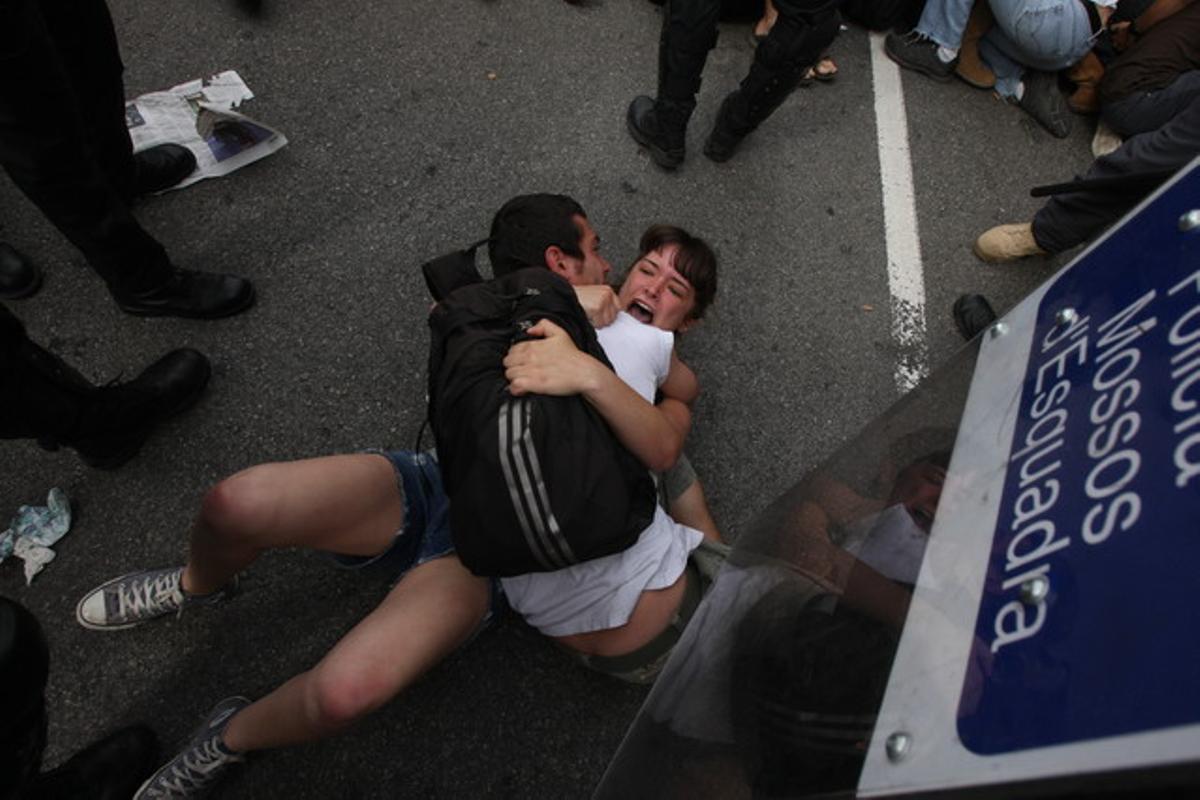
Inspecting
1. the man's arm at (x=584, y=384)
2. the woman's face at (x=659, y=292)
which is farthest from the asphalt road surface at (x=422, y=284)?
the man's arm at (x=584, y=384)

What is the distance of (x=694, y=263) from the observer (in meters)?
1.94

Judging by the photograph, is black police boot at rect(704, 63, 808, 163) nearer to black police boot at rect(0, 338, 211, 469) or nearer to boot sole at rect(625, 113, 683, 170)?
boot sole at rect(625, 113, 683, 170)

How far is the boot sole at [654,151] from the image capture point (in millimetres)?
2742

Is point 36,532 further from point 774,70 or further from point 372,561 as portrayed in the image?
point 774,70

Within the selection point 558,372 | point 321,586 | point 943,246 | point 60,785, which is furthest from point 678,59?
point 60,785

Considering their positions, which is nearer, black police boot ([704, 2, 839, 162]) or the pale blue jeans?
black police boot ([704, 2, 839, 162])

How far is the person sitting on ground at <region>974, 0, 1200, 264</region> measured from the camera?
7.85 feet

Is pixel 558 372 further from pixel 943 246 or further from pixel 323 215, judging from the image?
pixel 943 246

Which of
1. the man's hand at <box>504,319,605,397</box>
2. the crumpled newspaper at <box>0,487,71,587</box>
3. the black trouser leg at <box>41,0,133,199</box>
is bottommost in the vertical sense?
the man's hand at <box>504,319,605,397</box>

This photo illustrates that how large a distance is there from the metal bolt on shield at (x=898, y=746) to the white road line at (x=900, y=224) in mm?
1940

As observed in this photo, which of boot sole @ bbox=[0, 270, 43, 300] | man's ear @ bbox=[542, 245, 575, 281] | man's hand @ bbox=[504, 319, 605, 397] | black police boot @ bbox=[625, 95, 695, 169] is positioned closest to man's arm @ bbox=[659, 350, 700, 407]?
man's ear @ bbox=[542, 245, 575, 281]

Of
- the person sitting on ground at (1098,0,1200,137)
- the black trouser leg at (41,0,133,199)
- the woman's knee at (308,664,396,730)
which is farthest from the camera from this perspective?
the person sitting on ground at (1098,0,1200,137)

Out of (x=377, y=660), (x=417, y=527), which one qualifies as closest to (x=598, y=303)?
(x=417, y=527)

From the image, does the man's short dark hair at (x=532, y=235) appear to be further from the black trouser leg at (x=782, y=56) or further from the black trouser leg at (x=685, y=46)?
the black trouser leg at (x=782, y=56)
